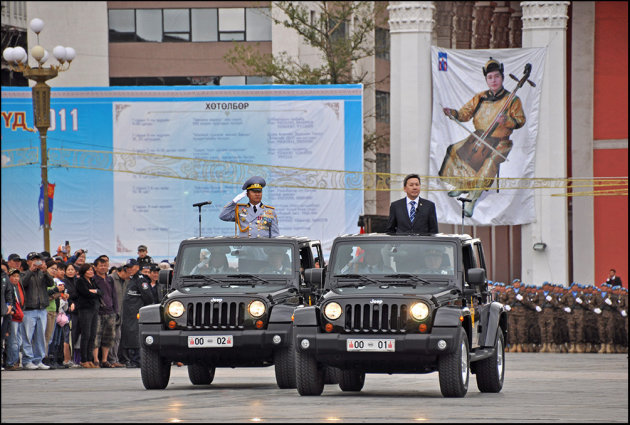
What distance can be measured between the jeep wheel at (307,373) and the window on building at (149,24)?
5077 cm

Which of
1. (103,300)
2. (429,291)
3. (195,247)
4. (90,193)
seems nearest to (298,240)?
(195,247)

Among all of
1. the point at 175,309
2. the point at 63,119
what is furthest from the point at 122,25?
the point at 175,309

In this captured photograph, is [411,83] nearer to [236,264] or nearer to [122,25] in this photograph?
[122,25]

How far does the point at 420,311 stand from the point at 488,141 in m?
30.3

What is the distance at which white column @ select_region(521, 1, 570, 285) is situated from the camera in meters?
46.8

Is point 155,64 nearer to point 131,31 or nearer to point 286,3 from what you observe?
point 131,31

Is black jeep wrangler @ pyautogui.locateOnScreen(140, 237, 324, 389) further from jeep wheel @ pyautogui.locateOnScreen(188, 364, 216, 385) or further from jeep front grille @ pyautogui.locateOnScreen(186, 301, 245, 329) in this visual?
jeep wheel @ pyautogui.locateOnScreen(188, 364, 216, 385)

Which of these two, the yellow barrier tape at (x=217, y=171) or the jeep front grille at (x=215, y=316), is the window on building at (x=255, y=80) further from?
the jeep front grille at (x=215, y=316)

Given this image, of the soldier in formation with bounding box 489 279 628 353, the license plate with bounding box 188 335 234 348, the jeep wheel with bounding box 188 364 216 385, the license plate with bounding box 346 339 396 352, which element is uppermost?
the license plate with bounding box 346 339 396 352

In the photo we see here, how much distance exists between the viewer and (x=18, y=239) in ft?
146

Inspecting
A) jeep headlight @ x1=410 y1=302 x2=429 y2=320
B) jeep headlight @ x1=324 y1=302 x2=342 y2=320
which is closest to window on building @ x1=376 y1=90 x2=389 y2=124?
jeep headlight @ x1=324 y1=302 x2=342 y2=320

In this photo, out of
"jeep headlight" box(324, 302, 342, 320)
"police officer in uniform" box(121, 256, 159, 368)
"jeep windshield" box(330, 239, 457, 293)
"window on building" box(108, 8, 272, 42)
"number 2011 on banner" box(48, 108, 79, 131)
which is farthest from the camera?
"window on building" box(108, 8, 272, 42)

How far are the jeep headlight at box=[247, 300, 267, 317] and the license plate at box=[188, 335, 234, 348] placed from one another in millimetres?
420

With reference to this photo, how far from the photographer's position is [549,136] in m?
47.1
